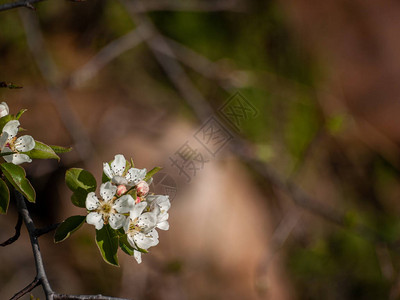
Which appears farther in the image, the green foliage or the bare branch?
the bare branch

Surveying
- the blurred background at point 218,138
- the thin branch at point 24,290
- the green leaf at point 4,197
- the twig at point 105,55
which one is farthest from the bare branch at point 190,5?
the thin branch at point 24,290

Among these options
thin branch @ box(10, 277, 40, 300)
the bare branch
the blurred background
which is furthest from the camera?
the bare branch

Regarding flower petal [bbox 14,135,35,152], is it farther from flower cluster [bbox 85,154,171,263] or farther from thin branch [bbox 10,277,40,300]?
thin branch [bbox 10,277,40,300]

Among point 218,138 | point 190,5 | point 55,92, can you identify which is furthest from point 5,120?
point 190,5

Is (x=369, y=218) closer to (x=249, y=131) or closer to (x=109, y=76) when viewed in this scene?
(x=249, y=131)

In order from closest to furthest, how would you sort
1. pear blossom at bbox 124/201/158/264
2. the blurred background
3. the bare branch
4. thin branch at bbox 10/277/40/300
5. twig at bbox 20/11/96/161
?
thin branch at bbox 10/277/40/300
pear blossom at bbox 124/201/158/264
twig at bbox 20/11/96/161
the blurred background
the bare branch

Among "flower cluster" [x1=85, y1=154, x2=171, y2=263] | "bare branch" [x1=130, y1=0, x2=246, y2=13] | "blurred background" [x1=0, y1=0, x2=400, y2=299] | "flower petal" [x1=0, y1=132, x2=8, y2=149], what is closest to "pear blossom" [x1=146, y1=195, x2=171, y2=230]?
"flower cluster" [x1=85, y1=154, x2=171, y2=263]

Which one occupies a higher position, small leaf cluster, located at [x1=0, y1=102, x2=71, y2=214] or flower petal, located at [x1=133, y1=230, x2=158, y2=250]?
small leaf cluster, located at [x1=0, y1=102, x2=71, y2=214]
